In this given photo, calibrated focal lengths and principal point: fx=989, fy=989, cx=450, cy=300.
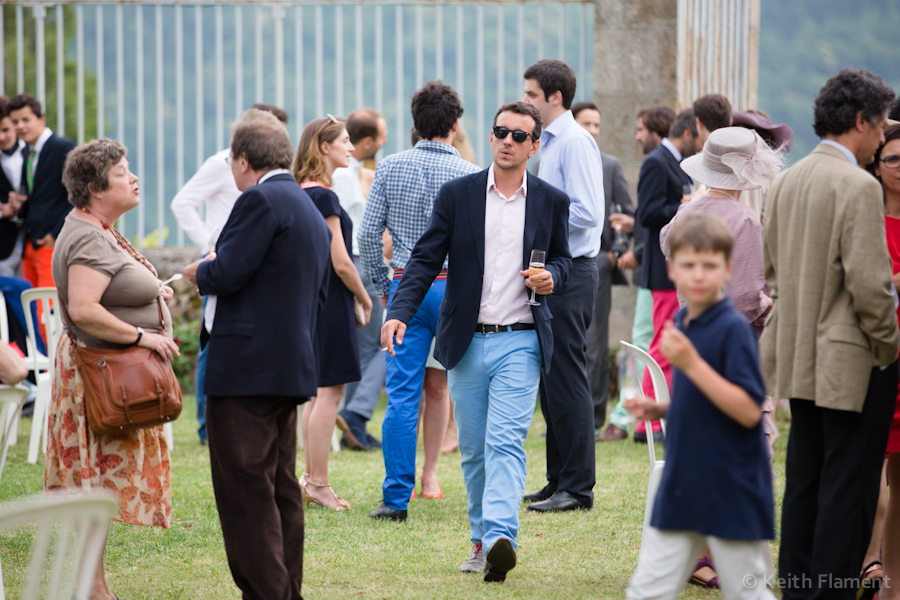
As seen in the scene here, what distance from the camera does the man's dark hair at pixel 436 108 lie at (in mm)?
5227

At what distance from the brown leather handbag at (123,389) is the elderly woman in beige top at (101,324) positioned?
60 mm

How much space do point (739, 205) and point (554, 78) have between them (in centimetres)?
188

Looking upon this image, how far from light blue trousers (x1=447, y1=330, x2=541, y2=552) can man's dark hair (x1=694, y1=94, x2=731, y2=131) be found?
9.00ft

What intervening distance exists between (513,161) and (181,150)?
679cm

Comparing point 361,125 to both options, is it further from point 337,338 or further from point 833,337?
point 833,337

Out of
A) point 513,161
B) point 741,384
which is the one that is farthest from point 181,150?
point 741,384

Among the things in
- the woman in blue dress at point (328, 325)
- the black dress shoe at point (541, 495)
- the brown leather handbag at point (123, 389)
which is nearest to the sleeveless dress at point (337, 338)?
the woman in blue dress at point (328, 325)

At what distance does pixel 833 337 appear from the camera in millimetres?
3172

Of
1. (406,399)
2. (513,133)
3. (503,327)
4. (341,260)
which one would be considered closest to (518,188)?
(513,133)

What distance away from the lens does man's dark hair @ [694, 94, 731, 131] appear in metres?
6.14

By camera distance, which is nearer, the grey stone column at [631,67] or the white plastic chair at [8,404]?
the white plastic chair at [8,404]

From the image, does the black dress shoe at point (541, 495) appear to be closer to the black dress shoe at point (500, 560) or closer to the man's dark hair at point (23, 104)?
the black dress shoe at point (500, 560)

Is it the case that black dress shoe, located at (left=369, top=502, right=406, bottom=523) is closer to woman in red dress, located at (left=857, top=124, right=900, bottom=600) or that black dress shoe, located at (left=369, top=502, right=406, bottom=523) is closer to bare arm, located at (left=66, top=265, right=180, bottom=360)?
bare arm, located at (left=66, top=265, right=180, bottom=360)

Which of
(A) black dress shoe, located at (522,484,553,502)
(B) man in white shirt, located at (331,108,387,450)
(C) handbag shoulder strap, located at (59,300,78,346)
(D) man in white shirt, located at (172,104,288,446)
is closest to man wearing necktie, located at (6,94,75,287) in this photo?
(D) man in white shirt, located at (172,104,288,446)
